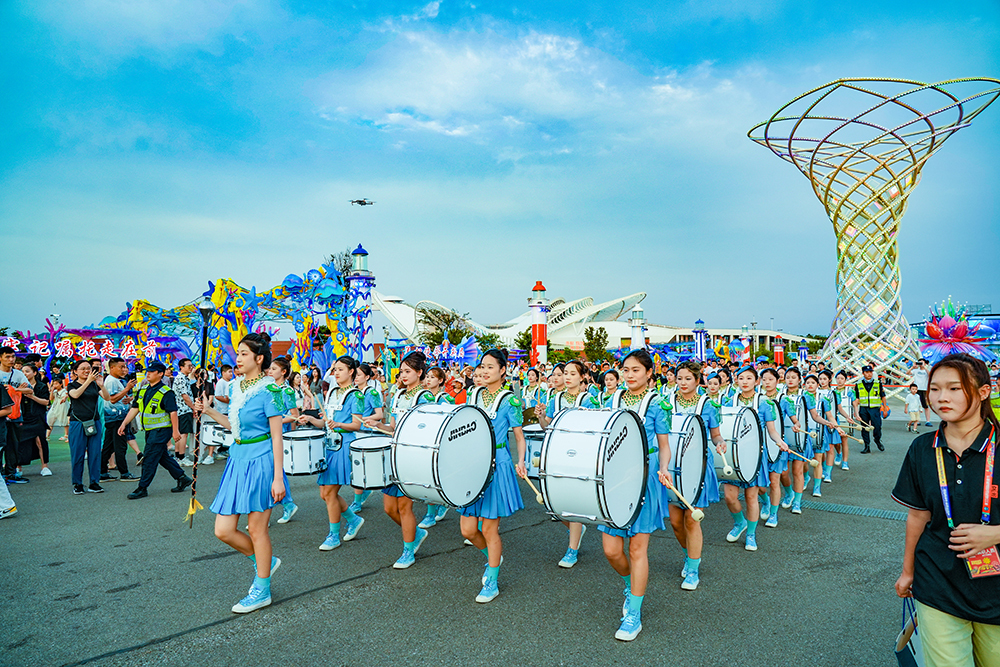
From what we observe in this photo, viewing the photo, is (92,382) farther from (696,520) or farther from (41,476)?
(696,520)

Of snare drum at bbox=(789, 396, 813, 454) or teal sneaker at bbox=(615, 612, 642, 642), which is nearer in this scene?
teal sneaker at bbox=(615, 612, 642, 642)

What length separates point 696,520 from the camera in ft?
14.6

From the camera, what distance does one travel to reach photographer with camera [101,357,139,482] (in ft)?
27.7

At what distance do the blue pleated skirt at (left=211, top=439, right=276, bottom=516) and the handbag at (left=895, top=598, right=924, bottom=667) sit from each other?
3695 millimetres

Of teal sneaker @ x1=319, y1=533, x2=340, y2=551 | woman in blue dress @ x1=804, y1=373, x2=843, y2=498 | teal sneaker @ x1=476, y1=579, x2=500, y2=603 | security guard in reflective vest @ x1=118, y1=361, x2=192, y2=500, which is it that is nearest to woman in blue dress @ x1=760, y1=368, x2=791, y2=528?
woman in blue dress @ x1=804, y1=373, x2=843, y2=498

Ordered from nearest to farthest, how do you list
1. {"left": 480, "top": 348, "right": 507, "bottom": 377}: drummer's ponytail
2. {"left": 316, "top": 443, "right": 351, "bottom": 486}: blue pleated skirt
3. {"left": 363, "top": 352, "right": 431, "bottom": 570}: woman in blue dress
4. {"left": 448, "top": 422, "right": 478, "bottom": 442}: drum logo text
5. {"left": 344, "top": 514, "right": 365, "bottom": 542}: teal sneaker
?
1. {"left": 448, "top": 422, "right": 478, "bottom": 442}: drum logo text
2. {"left": 480, "top": 348, "right": 507, "bottom": 377}: drummer's ponytail
3. {"left": 363, "top": 352, "right": 431, "bottom": 570}: woman in blue dress
4. {"left": 316, "top": 443, "right": 351, "bottom": 486}: blue pleated skirt
5. {"left": 344, "top": 514, "right": 365, "bottom": 542}: teal sneaker

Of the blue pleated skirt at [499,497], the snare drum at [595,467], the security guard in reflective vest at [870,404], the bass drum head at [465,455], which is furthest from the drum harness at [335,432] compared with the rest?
the security guard in reflective vest at [870,404]

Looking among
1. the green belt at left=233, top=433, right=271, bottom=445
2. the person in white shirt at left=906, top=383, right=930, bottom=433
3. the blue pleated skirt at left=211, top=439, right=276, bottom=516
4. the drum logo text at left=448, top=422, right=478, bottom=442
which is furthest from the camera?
the person in white shirt at left=906, top=383, right=930, bottom=433

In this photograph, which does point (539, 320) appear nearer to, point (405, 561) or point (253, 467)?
point (405, 561)

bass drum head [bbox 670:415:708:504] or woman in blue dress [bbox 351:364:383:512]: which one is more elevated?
woman in blue dress [bbox 351:364:383:512]

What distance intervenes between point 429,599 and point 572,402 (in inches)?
100

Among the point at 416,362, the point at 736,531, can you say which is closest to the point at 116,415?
the point at 416,362

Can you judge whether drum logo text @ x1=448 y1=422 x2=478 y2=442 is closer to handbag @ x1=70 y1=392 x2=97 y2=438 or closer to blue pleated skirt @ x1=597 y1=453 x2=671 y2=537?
blue pleated skirt @ x1=597 y1=453 x2=671 y2=537

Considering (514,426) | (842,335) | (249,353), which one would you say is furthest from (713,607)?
(842,335)
